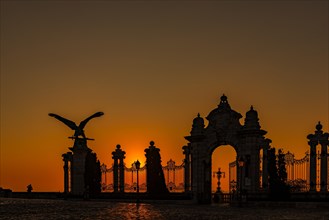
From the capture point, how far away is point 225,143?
4438cm

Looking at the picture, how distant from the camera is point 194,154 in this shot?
46.4 meters

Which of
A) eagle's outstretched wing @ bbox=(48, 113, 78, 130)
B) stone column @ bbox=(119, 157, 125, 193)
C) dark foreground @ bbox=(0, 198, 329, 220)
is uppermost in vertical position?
eagle's outstretched wing @ bbox=(48, 113, 78, 130)

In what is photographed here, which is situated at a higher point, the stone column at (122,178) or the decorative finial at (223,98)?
the decorative finial at (223,98)

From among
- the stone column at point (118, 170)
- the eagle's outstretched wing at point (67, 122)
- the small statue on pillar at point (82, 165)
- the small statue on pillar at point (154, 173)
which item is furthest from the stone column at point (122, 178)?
the eagle's outstretched wing at point (67, 122)

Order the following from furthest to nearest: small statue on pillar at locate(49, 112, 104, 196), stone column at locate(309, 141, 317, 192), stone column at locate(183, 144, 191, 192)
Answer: small statue on pillar at locate(49, 112, 104, 196) → stone column at locate(183, 144, 191, 192) → stone column at locate(309, 141, 317, 192)

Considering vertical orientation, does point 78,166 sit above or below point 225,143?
below

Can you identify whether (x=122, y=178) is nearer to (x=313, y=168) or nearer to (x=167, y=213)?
(x=313, y=168)

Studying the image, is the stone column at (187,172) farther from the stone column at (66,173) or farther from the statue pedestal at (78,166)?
the stone column at (66,173)

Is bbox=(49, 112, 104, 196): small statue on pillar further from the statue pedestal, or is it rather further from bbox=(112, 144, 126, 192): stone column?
bbox=(112, 144, 126, 192): stone column

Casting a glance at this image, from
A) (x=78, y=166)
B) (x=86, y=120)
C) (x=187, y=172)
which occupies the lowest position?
(x=187, y=172)

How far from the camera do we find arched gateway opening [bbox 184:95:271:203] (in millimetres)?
42281

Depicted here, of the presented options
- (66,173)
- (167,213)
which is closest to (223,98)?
(167,213)

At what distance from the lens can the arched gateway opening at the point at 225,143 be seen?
4228cm

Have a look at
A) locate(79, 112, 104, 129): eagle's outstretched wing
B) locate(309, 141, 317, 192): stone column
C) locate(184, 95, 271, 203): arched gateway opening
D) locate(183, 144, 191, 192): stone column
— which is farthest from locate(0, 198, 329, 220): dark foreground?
locate(79, 112, 104, 129): eagle's outstretched wing
